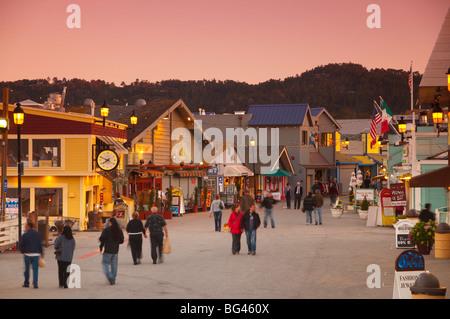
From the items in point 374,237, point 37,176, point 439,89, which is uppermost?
point 439,89

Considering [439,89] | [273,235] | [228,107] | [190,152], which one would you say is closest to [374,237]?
[273,235]

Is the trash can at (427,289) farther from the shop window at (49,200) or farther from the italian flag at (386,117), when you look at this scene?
the italian flag at (386,117)

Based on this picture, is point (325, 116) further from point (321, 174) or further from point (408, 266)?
point (408, 266)

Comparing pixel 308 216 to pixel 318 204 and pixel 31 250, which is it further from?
pixel 31 250

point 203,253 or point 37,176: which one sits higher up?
point 37,176

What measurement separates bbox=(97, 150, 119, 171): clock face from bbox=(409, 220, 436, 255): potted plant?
47.7 ft

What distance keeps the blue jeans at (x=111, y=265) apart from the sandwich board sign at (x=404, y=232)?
9.85 metres

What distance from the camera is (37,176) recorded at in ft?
103

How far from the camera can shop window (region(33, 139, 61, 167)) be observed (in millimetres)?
31203

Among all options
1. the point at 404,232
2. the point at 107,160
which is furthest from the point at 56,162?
the point at 404,232

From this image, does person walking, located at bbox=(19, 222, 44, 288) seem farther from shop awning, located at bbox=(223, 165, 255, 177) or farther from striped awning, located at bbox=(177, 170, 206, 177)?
shop awning, located at bbox=(223, 165, 255, 177)

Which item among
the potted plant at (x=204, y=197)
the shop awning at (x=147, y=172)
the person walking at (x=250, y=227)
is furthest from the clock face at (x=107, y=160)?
the potted plant at (x=204, y=197)
